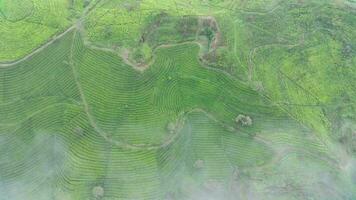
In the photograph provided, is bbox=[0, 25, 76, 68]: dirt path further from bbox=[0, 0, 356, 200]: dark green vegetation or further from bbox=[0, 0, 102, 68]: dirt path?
bbox=[0, 0, 356, 200]: dark green vegetation

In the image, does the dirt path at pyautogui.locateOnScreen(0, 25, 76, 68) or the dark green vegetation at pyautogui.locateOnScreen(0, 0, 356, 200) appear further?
the dirt path at pyautogui.locateOnScreen(0, 25, 76, 68)

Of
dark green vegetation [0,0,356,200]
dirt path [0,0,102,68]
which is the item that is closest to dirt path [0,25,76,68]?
dirt path [0,0,102,68]

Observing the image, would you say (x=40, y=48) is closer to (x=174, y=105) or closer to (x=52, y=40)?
(x=52, y=40)

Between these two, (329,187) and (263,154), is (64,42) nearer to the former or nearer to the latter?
(263,154)

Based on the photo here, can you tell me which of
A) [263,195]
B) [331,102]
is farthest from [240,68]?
[263,195]

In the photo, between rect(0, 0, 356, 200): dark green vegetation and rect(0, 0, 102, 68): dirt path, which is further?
rect(0, 0, 102, 68): dirt path

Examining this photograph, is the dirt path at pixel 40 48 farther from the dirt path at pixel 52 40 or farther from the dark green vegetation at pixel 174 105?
the dark green vegetation at pixel 174 105

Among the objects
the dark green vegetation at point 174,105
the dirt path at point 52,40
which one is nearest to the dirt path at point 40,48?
the dirt path at point 52,40

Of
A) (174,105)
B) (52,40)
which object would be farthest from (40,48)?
(174,105)
